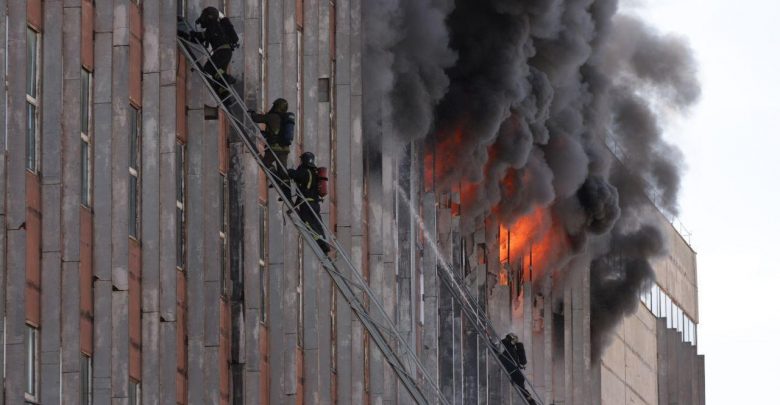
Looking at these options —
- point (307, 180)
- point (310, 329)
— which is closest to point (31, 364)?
point (307, 180)

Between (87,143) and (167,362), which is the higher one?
(87,143)

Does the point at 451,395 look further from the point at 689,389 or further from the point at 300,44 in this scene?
the point at 689,389

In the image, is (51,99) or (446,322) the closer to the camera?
(51,99)

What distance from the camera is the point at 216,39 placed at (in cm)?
4347

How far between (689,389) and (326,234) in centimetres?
5368

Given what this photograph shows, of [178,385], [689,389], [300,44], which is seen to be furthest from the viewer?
[689,389]

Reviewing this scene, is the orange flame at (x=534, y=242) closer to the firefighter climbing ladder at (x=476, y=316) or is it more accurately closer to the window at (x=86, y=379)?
the firefighter climbing ladder at (x=476, y=316)

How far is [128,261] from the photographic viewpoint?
129 feet

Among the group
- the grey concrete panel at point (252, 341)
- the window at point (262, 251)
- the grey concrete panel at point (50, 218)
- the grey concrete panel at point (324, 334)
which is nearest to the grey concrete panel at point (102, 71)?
the grey concrete panel at point (50, 218)

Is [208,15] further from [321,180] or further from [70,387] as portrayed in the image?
[70,387]

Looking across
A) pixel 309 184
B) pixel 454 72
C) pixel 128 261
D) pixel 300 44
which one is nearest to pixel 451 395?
Answer: pixel 454 72

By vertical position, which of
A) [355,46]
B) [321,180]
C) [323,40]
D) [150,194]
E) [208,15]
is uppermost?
[355,46]

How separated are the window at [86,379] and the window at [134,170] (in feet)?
9.16

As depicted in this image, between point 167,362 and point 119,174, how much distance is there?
389 centimetres
